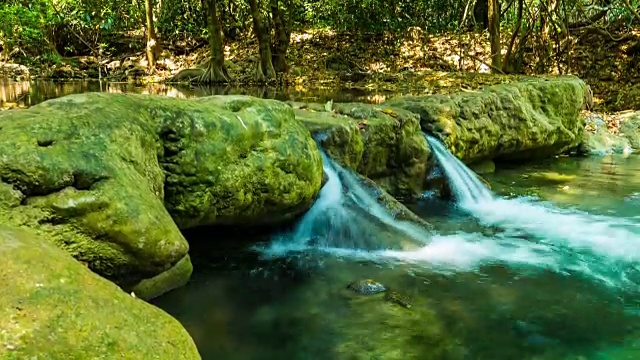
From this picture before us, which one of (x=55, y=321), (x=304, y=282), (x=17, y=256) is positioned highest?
(x=17, y=256)

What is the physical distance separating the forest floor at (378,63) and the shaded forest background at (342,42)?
0.04 metres

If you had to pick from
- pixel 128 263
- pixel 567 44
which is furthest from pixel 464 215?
pixel 567 44

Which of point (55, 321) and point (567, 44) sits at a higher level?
point (567, 44)

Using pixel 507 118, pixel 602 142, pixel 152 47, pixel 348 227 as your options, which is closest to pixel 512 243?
pixel 348 227

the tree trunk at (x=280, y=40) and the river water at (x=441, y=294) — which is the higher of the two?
the tree trunk at (x=280, y=40)

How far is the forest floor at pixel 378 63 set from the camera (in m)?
16.4

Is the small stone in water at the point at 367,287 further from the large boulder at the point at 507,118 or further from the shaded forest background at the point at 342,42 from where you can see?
the shaded forest background at the point at 342,42

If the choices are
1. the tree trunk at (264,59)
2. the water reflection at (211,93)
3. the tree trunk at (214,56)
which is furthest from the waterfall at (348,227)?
the tree trunk at (214,56)

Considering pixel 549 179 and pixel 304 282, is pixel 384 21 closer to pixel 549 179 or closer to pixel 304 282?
pixel 549 179

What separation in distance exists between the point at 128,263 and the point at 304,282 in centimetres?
156

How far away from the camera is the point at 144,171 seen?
12.7ft

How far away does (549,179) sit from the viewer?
8.73 meters

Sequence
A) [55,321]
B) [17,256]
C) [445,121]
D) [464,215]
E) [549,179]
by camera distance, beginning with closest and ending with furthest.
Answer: [55,321] → [17,256] → [464,215] → [445,121] → [549,179]

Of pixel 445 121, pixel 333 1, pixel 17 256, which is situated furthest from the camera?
pixel 333 1
